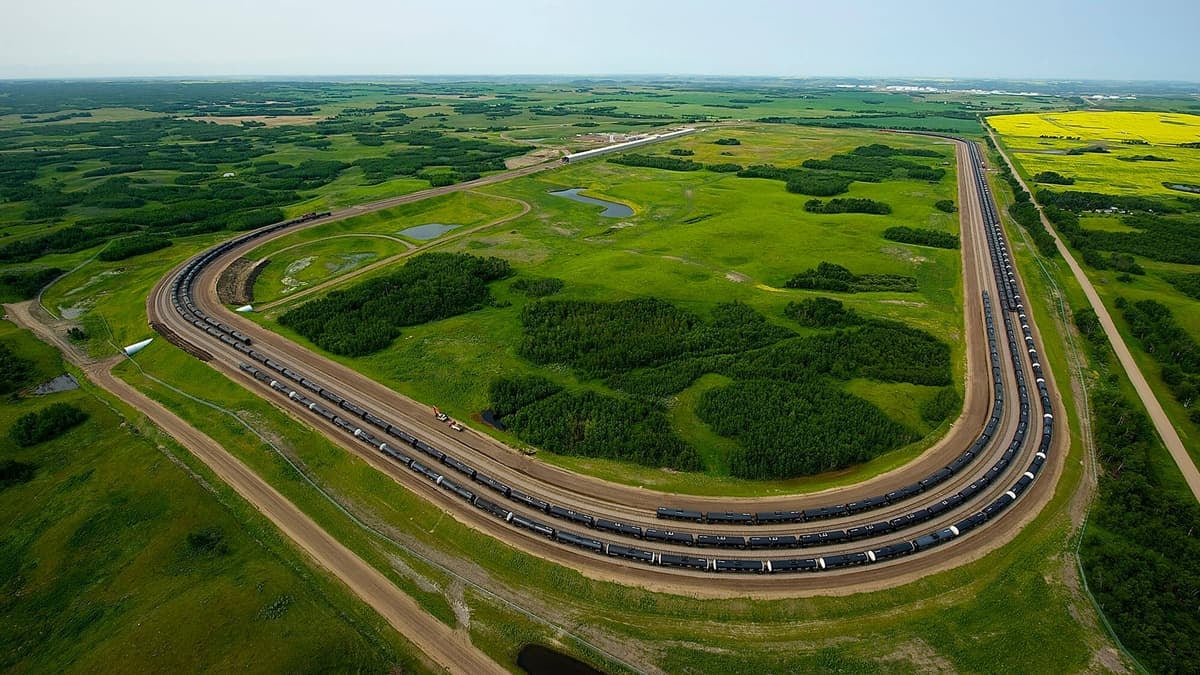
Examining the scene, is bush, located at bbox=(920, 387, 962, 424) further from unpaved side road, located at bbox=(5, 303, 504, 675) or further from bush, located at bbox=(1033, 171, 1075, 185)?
bush, located at bbox=(1033, 171, 1075, 185)

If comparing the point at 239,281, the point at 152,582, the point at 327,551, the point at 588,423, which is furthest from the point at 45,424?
the point at 588,423

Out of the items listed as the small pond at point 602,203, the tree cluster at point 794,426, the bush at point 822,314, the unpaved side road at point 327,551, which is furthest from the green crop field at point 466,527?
the small pond at point 602,203

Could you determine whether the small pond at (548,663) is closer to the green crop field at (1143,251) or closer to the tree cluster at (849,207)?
the green crop field at (1143,251)

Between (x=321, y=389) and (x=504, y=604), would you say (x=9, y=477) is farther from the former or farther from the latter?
(x=504, y=604)

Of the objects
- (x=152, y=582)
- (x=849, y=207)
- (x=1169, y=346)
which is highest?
(x=849, y=207)

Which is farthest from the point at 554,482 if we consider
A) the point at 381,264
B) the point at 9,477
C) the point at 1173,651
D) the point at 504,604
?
the point at 381,264

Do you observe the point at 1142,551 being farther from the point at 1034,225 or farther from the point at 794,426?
the point at 1034,225
